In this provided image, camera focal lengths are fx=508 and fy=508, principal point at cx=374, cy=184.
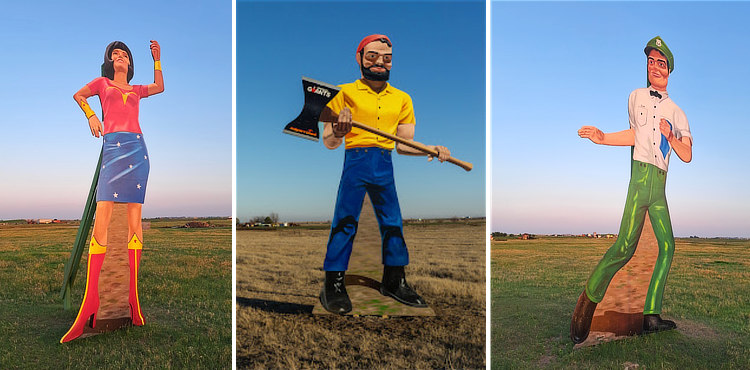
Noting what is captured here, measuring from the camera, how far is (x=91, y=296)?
3471 millimetres

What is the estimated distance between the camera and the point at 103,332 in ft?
11.5

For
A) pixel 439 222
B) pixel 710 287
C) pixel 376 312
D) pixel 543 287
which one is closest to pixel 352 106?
pixel 439 222

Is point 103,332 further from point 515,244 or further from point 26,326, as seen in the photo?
Answer: point 515,244

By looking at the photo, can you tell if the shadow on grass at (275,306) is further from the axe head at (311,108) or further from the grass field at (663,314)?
the grass field at (663,314)

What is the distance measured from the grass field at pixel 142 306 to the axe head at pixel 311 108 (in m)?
1.37

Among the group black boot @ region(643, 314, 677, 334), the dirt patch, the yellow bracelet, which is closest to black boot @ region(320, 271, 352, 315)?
the yellow bracelet

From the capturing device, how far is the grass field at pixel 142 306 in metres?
3.47

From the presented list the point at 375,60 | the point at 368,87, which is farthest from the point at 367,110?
the point at 375,60

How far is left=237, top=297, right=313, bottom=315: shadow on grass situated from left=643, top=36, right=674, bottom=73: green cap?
3.36 m

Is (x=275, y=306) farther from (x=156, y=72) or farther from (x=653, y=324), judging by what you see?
(x=653, y=324)

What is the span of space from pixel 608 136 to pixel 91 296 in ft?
12.9

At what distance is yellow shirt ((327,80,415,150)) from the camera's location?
155 inches

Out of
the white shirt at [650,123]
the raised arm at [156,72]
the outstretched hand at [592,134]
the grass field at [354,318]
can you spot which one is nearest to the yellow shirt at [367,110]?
the grass field at [354,318]

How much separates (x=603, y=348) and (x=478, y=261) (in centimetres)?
123
